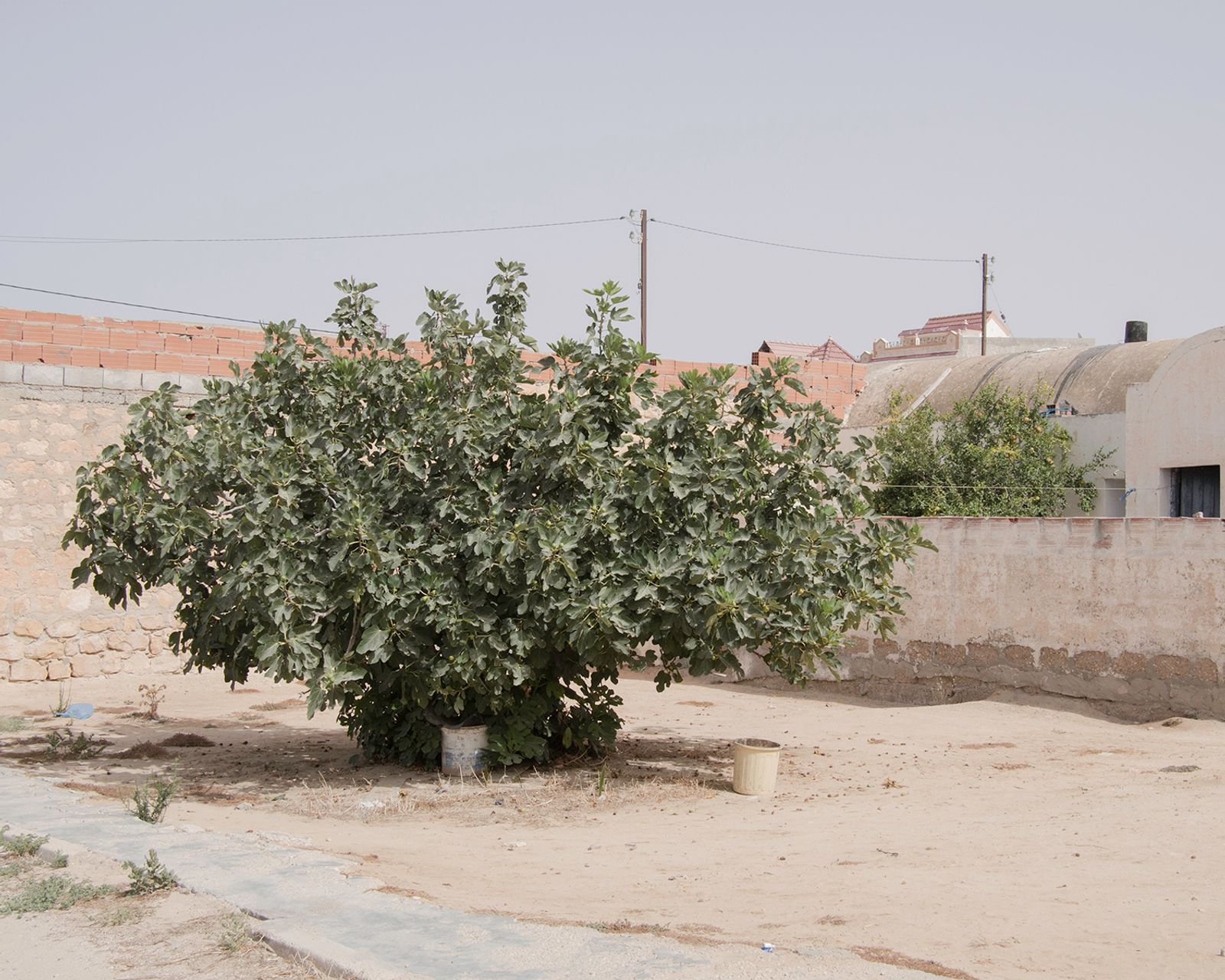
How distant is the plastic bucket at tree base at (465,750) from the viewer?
902cm

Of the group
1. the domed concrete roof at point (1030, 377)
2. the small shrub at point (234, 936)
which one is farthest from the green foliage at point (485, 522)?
the domed concrete roof at point (1030, 377)

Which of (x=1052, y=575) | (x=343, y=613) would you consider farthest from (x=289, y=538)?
(x=1052, y=575)

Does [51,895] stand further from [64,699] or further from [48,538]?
[48,538]

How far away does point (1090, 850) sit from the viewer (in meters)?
6.74

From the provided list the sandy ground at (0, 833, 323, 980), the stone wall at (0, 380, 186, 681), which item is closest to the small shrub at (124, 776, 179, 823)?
the sandy ground at (0, 833, 323, 980)

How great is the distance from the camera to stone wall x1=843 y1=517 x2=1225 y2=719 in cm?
1074

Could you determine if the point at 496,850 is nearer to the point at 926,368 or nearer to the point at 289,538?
the point at 289,538

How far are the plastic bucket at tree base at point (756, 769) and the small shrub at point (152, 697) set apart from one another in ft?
19.6

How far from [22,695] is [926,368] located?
1757cm

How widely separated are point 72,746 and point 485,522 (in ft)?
13.9

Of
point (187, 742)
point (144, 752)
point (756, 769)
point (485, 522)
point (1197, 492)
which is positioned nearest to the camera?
point (485, 522)

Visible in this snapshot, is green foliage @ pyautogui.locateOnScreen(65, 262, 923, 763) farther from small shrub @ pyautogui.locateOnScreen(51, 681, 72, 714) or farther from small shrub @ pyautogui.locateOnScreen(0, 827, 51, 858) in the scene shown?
small shrub @ pyautogui.locateOnScreen(51, 681, 72, 714)

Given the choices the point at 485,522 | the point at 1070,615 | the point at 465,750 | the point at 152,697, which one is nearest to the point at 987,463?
the point at 1070,615

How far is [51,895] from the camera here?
5305mm
